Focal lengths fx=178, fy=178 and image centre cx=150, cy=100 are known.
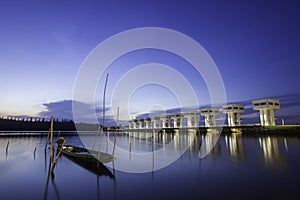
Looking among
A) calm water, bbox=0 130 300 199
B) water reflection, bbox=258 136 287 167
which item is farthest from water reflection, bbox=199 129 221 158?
calm water, bbox=0 130 300 199

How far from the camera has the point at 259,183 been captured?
863cm

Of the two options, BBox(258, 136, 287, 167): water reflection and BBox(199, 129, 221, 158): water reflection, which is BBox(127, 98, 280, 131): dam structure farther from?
BBox(258, 136, 287, 167): water reflection

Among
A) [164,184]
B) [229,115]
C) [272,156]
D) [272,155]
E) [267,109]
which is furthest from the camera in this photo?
[229,115]

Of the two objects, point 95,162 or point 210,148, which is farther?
point 210,148

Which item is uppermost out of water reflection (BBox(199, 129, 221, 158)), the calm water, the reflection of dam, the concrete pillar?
the concrete pillar

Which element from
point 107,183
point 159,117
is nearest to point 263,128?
point 107,183

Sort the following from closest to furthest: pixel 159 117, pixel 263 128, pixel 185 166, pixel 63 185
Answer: pixel 63 185
pixel 185 166
pixel 263 128
pixel 159 117

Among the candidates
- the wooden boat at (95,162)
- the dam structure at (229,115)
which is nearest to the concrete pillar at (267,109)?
the dam structure at (229,115)

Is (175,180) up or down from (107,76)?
down

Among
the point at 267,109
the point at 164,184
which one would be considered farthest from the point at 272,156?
the point at 267,109

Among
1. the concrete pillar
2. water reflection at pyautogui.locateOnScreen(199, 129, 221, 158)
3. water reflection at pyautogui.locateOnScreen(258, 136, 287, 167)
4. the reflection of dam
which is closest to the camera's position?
water reflection at pyautogui.locateOnScreen(258, 136, 287, 167)

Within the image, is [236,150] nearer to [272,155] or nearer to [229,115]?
[272,155]

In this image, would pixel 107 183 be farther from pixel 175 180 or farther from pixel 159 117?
pixel 159 117

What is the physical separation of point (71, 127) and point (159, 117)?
8469cm
